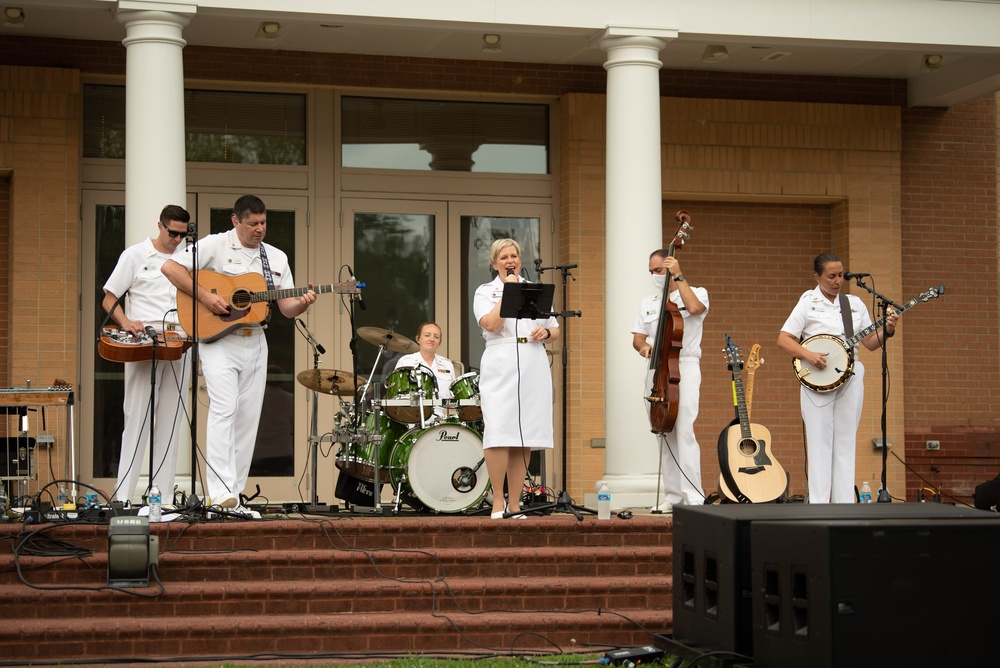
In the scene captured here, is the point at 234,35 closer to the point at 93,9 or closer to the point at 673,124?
the point at 93,9

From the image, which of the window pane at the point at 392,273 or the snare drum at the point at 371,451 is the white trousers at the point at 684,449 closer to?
the snare drum at the point at 371,451

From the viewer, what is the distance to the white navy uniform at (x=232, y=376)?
8.39m

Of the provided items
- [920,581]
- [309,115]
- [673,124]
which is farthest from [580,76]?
[920,581]

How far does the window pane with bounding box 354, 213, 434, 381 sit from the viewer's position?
12195 millimetres

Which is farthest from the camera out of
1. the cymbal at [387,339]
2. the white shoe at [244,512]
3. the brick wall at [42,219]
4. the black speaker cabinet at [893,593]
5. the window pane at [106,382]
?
the window pane at [106,382]

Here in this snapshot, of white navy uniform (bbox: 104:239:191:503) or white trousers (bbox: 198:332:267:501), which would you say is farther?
white navy uniform (bbox: 104:239:191:503)

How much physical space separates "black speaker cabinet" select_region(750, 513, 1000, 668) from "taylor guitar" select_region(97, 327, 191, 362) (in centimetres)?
450

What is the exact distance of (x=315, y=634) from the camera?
715 centimetres

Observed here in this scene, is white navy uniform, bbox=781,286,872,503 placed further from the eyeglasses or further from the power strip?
the eyeglasses

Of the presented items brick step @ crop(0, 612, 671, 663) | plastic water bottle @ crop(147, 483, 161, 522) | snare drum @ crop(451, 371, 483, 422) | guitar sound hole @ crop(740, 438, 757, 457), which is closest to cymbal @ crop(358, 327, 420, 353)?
snare drum @ crop(451, 371, 483, 422)

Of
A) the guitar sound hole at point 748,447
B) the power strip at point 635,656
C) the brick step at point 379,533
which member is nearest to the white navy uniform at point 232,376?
the brick step at point 379,533

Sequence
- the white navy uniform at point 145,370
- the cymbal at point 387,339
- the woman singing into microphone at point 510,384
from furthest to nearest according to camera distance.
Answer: the cymbal at point 387,339
the woman singing into microphone at point 510,384
the white navy uniform at point 145,370

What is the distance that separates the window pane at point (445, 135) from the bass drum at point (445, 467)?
11.5 ft

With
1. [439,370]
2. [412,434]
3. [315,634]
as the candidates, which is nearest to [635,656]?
[315,634]
